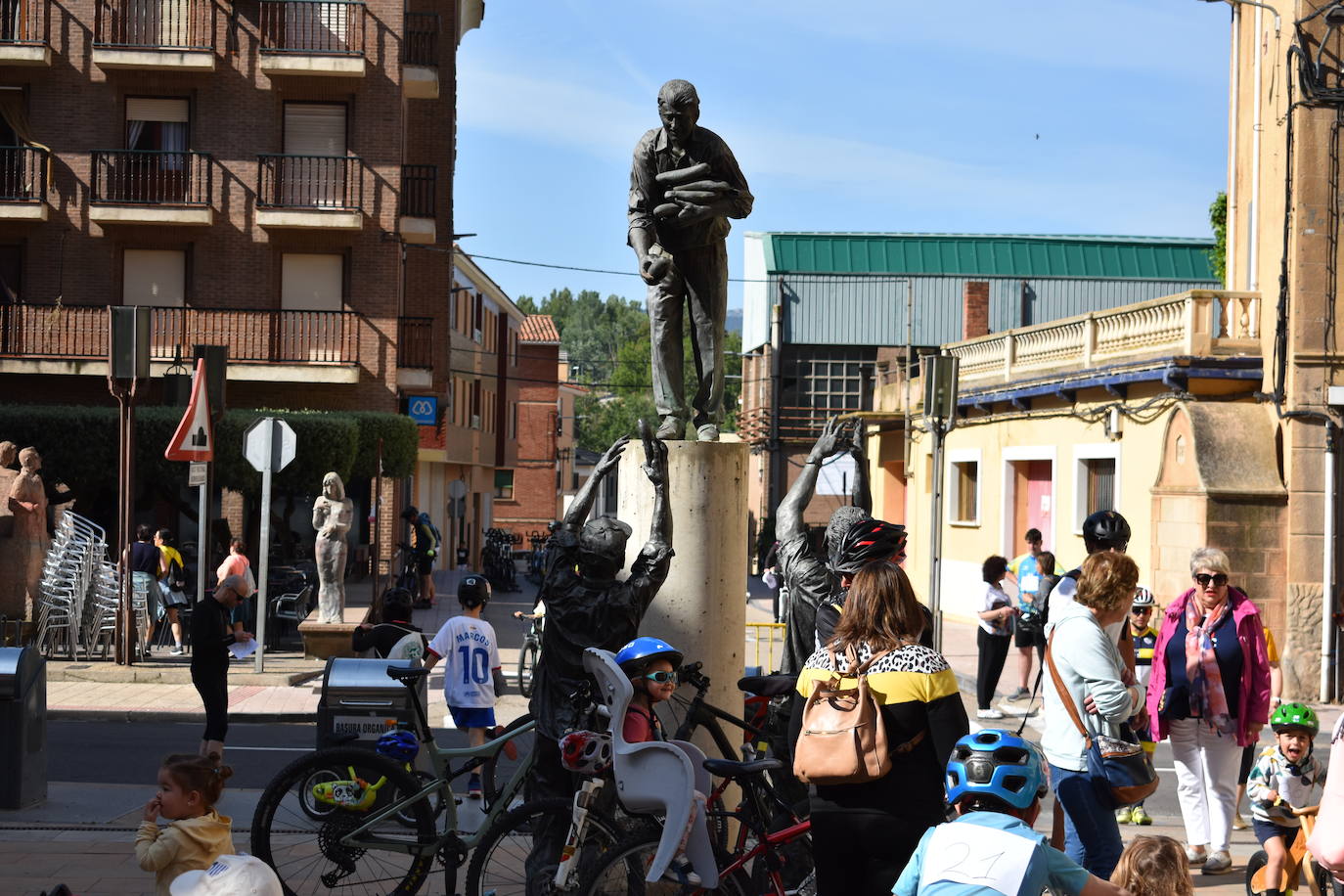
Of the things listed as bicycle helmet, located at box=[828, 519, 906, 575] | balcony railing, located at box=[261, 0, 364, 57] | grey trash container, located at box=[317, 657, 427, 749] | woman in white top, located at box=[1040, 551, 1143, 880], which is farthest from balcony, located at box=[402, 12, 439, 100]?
bicycle helmet, located at box=[828, 519, 906, 575]

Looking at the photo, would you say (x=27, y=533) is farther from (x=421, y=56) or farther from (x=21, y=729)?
(x=421, y=56)

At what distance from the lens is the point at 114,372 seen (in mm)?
16938

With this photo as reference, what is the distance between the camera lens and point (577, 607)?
22.4ft

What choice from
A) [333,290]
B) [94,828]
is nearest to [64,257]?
[333,290]

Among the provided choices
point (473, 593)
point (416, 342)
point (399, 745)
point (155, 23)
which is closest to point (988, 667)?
point (473, 593)

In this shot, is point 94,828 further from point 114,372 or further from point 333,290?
point 333,290

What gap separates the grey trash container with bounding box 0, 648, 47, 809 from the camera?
9422 millimetres

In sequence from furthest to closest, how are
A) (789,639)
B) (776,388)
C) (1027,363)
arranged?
(776,388)
(1027,363)
(789,639)

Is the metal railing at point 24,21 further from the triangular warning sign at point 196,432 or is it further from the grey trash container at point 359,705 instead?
the grey trash container at point 359,705

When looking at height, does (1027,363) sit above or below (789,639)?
above

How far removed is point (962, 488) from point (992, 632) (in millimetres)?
17860

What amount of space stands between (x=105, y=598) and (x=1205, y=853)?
13.7 m

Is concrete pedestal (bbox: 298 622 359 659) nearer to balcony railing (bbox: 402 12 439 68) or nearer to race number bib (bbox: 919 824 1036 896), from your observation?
race number bib (bbox: 919 824 1036 896)

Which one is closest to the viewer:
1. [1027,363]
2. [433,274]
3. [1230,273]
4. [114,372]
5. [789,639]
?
[789,639]
